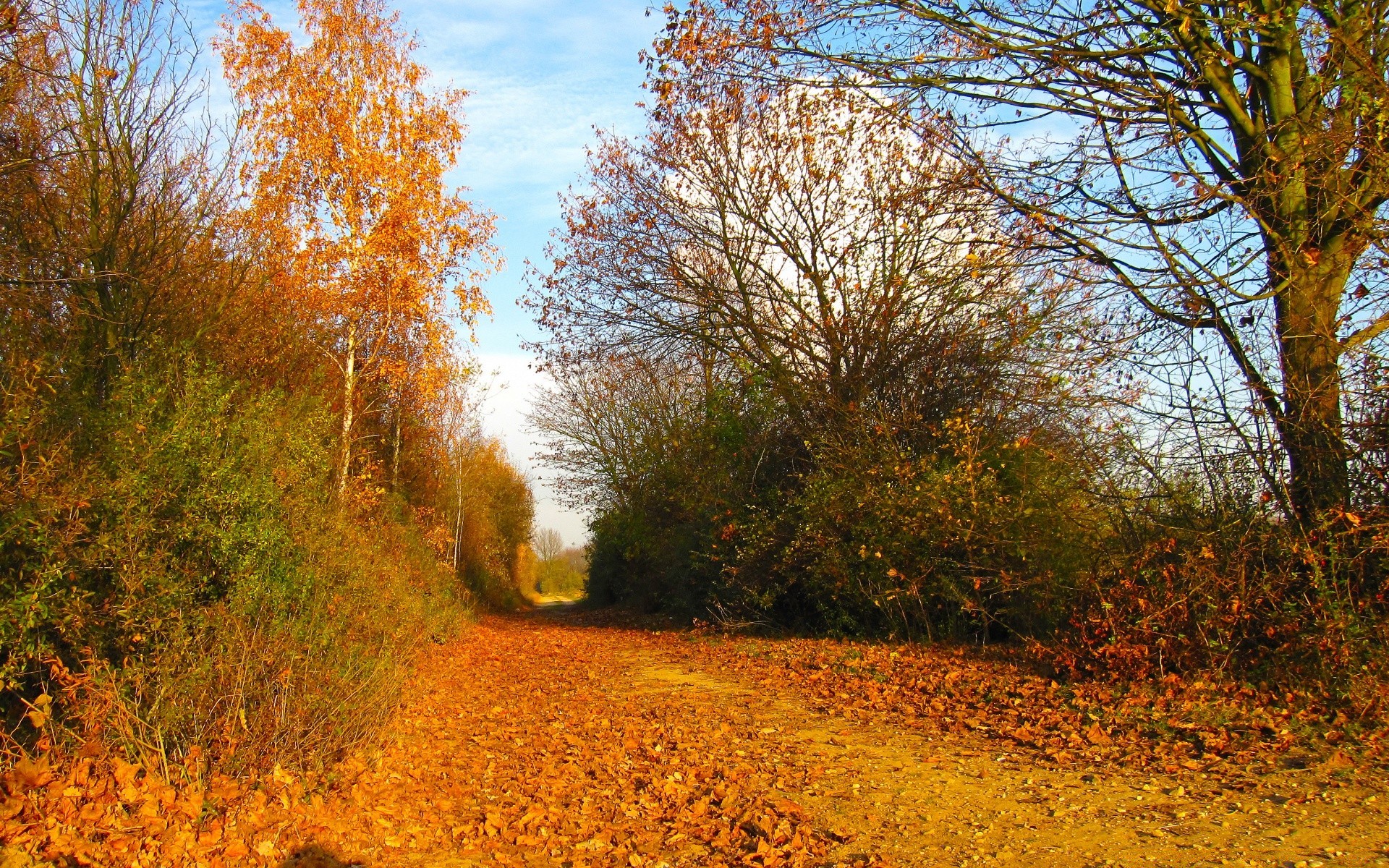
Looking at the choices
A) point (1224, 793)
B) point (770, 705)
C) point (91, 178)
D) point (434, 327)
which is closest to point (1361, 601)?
point (1224, 793)

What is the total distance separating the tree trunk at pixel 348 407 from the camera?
12.6 m

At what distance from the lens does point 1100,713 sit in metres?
7.00

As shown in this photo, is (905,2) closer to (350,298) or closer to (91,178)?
(91,178)

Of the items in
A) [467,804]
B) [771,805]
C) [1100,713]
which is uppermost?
[1100,713]

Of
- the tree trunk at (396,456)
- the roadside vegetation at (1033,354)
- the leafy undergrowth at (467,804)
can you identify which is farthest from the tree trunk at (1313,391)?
the tree trunk at (396,456)

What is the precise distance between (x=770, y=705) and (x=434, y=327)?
1079cm

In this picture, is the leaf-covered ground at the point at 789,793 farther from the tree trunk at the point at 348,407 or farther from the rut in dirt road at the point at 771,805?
the tree trunk at the point at 348,407

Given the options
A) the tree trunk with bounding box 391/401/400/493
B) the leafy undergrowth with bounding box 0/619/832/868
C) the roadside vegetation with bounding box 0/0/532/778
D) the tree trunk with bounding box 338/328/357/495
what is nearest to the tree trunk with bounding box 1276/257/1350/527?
the leafy undergrowth with bounding box 0/619/832/868

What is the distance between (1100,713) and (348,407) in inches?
464

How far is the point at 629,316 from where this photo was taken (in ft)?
51.7

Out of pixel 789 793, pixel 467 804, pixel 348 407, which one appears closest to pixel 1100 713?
pixel 789 793

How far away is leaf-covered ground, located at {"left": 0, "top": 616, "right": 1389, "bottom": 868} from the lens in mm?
4586

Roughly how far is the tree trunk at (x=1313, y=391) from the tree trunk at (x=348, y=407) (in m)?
10.9

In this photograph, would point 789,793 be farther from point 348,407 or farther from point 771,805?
point 348,407
